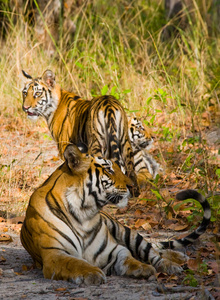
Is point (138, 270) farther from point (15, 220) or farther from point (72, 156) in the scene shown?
point (15, 220)

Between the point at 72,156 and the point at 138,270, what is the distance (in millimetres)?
876

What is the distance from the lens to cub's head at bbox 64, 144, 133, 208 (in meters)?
3.66

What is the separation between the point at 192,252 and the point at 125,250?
1.90 feet

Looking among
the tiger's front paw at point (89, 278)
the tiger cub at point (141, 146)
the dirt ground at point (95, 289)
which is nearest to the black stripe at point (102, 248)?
the dirt ground at point (95, 289)

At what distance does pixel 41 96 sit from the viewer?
23.5 feet

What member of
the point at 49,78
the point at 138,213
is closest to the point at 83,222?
the point at 138,213

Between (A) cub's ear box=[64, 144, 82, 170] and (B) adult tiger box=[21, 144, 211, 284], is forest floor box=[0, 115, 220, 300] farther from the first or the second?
(A) cub's ear box=[64, 144, 82, 170]

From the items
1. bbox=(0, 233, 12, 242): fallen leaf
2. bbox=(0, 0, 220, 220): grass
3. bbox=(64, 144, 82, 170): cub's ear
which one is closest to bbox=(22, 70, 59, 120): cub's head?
bbox=(0, 0, 220, 220): grass

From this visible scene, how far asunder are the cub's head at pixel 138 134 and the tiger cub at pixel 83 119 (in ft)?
2.17

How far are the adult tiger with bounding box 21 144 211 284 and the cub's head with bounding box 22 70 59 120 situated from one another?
349 centimetres

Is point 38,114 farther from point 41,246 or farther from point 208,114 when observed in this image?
point 41,246

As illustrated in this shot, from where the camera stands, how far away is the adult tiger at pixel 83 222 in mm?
3557

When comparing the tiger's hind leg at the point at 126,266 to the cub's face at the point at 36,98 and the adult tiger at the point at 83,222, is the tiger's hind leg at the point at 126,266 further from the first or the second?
the cub's face at the point at 36,98

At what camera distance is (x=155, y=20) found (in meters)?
11.5
